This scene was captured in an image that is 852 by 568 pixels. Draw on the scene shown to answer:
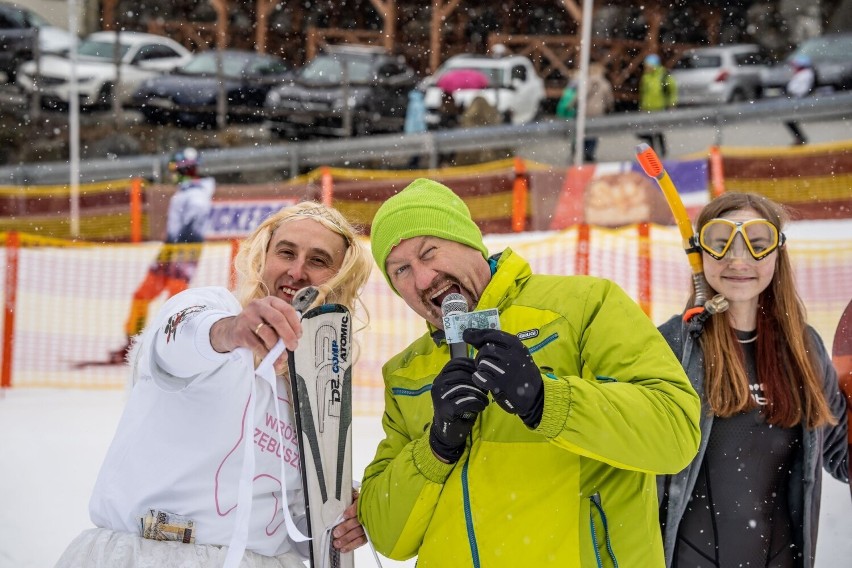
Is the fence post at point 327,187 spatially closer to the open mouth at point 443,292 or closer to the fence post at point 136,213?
the fence post at point 136,213

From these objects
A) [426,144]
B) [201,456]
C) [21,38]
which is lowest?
[201,456]

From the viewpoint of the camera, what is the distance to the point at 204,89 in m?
19.0

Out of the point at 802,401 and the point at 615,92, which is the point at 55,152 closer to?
the point at 615,92

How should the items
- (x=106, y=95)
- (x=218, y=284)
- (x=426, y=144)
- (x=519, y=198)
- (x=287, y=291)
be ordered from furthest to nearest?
(x=106, y=95), (x=426, y=144), (x=519, y=198), (x=218, y=284), (x=287, y=291)

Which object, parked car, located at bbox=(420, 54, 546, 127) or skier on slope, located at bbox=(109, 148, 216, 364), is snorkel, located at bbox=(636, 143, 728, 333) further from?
parked car, located at bbox=(420, 54, 546, 127)

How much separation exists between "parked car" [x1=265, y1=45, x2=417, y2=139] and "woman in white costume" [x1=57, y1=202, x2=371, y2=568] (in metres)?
15.9

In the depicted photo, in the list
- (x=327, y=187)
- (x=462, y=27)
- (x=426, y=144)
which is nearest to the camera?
(x=327, y=187)

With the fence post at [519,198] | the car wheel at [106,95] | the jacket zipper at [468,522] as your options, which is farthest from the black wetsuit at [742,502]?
the car wheel at [106,95]

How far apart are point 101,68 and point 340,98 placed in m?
4.79

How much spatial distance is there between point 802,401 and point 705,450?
12.5 inches

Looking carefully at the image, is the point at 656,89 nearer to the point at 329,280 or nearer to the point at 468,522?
the point at 329,280

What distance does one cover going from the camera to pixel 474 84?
19.0 meters

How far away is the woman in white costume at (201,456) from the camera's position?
2.28m

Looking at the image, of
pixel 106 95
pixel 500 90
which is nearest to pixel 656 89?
pixel 500 90
